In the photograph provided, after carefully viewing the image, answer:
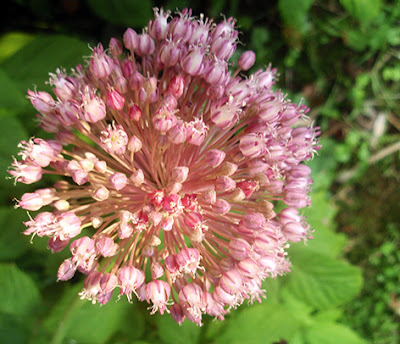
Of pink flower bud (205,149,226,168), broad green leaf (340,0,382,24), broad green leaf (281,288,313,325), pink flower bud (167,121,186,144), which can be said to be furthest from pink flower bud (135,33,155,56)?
broad green leaf (281,288,313,325)

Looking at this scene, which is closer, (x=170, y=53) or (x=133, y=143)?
(x=133, y=143)

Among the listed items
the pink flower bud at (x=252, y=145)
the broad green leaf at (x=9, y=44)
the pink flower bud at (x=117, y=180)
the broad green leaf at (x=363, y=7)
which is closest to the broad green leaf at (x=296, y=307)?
the pink flower bud at (x=252, y=145)

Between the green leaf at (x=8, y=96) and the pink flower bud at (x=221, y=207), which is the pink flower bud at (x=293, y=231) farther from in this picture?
the green leaf at (x=8, y=96)

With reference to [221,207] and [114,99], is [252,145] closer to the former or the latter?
[221,207]

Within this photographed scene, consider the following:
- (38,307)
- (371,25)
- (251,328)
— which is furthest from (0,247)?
(371,25)

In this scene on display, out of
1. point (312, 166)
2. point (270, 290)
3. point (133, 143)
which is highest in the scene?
point (312, 166)

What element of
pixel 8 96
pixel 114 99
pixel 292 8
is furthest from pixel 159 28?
pixel 292 8

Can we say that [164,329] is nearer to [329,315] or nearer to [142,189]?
[142,189]
